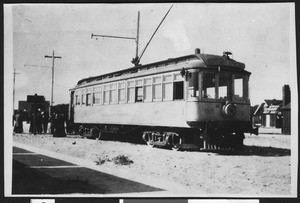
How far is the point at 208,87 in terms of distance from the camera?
8.45m

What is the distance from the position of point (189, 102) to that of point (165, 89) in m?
0.66

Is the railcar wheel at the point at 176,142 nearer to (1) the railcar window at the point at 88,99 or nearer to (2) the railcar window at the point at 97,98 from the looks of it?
(2) the railcar window at the point at 97,98

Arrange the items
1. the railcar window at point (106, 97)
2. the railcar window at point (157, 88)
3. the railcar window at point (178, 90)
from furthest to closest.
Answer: the railcar window at point (106, 97) → the railcar window at point (157, 88) → the railcar window at point (178, 90)

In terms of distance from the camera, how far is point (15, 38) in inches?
281

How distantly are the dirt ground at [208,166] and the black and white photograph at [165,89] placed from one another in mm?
16

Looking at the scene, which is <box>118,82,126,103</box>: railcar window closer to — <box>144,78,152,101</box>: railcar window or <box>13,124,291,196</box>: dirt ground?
<box>144,78,152,101</box>: railcar window

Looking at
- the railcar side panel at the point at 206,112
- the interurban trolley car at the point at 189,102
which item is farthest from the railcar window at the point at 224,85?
the railcar side panel at the point at 206,112

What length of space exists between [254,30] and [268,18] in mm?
269

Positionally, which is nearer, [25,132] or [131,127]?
[25,132]

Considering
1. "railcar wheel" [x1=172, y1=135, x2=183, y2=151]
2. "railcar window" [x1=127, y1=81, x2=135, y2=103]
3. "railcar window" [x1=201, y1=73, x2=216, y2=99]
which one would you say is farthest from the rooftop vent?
"railcar window" [x1=127, y1=81, x2=135, y2=103]

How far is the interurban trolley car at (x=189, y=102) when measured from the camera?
826 centimetres

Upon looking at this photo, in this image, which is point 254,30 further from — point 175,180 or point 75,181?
point 75,181

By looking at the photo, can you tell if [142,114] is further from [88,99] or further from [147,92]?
[88,99]

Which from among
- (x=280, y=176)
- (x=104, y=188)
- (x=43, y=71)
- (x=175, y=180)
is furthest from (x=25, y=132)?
(x=280, y=176)
